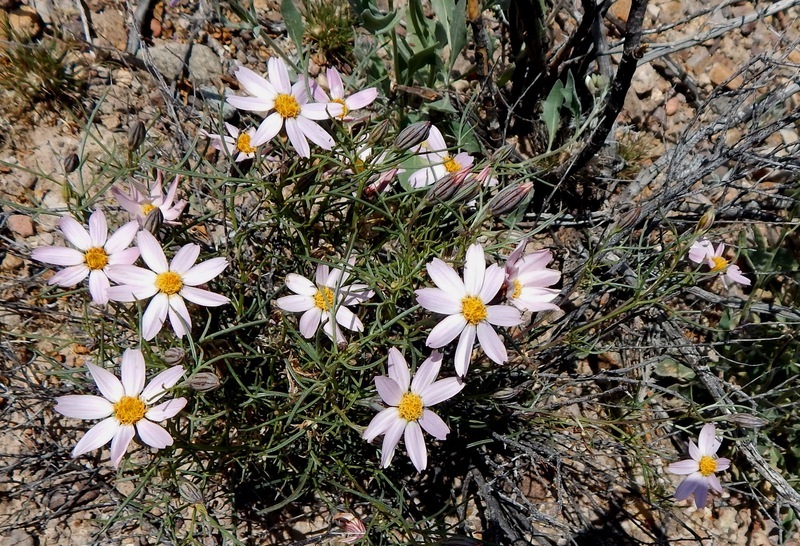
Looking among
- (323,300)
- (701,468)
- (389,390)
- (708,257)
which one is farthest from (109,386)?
(708,257)

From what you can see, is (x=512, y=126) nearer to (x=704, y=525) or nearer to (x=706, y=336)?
(x=706, y=336)

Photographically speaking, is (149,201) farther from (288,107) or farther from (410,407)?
(410,407)

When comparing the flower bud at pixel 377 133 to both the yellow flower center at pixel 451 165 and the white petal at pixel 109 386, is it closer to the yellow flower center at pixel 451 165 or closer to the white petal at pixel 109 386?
the yellow flower center at pixel 451 165

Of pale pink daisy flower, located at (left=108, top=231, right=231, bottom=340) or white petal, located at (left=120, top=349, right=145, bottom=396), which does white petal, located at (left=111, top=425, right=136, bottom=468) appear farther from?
pale pink daisy flower, located at (left=108, top=231, right=231, bottom=340)

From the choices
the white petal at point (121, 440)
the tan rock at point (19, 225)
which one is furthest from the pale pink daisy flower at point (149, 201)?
the tan rock at point (19, 225)

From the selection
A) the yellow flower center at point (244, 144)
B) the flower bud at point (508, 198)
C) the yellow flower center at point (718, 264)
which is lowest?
the yellow flower center at point (718, 264)

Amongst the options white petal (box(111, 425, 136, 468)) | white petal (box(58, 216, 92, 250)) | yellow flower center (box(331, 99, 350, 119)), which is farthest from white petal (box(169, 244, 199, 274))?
yellow flower center (box(331, 99, 350, 119))
